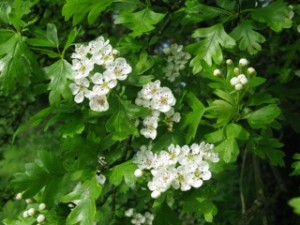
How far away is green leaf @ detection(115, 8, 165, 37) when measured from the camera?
87.5 inches

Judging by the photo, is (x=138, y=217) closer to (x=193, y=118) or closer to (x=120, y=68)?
(x=193, y=118)

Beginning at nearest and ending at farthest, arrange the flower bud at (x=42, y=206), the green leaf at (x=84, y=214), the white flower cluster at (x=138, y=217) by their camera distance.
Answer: the green leaf at (x=84, y=214), the flower bud at (x=42, y=206), the white flower cluster at (x=138, y=217)

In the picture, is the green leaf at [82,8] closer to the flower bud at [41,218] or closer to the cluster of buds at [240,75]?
the cluster of buds at [240,75]

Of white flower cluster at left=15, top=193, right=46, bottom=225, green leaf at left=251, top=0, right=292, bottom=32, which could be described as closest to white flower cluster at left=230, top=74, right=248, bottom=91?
green leaf at left=251, top=0, right=292, bottom=32

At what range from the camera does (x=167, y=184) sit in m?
1.93

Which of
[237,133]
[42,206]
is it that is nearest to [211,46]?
[237,133]

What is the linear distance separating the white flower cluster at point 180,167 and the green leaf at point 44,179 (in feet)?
1.43

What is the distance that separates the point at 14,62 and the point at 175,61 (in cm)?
86

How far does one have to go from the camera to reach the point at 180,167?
198 centimetres

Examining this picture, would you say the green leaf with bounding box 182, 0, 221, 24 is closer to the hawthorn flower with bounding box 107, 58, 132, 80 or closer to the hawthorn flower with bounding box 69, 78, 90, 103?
the hawthorn flower with bounding box 107, 58, 132, 80

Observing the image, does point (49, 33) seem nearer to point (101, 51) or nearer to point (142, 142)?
point (101, 51)

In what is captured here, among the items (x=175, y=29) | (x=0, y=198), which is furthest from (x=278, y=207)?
(x=0, y=198)

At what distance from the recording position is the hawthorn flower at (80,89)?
6.71 ft

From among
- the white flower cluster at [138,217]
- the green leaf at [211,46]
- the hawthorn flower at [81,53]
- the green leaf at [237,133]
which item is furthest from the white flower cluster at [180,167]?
the white flower cluster at [138,217]
